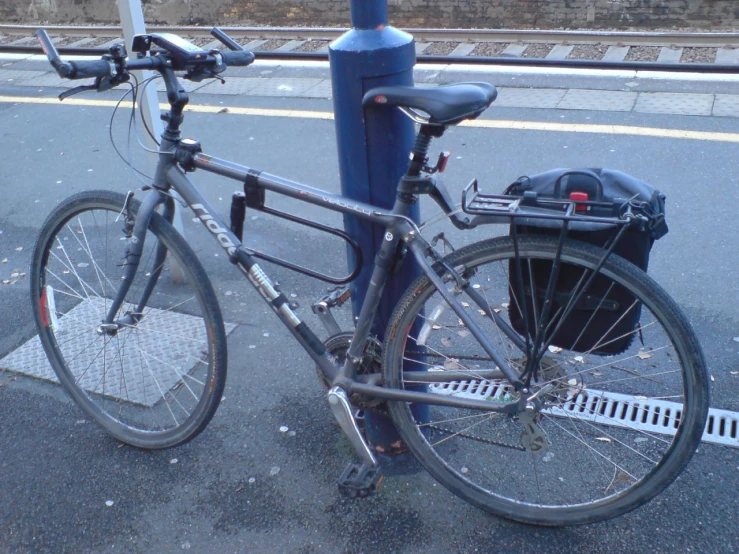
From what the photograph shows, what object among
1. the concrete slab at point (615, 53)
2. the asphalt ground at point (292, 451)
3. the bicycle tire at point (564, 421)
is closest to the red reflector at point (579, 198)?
the bicycle tire at point (564, 421)

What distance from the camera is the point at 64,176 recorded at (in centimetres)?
596

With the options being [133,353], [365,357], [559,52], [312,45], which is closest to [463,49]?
[559,52]

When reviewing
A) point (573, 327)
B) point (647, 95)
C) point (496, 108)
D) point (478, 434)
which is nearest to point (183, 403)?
point (478, 434)

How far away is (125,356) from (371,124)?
1875 mm

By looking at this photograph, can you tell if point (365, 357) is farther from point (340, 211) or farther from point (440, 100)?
point (440, 100)

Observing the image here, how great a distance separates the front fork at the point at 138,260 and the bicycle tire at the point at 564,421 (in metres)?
0.94

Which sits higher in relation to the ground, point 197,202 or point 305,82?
point 197,202

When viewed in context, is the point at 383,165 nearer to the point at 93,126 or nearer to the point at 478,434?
the point at 478,434

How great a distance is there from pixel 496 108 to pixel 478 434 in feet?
13.6

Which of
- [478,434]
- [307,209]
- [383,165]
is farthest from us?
[307,209]

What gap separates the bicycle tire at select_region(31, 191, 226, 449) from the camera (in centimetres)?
279

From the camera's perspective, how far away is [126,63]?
249 cm

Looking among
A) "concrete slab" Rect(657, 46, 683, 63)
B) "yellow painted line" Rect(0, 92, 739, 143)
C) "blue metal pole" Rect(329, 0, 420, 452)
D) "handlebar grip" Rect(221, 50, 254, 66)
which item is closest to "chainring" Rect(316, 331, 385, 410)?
"blue metal pole" Rect(329, 0, 420, 452)

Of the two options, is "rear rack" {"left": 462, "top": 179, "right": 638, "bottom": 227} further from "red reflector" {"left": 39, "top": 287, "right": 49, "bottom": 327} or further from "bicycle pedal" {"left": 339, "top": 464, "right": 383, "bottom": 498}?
"red reflector" {"left": 39, "top": 287, "right": 49, "bottom": 327}
